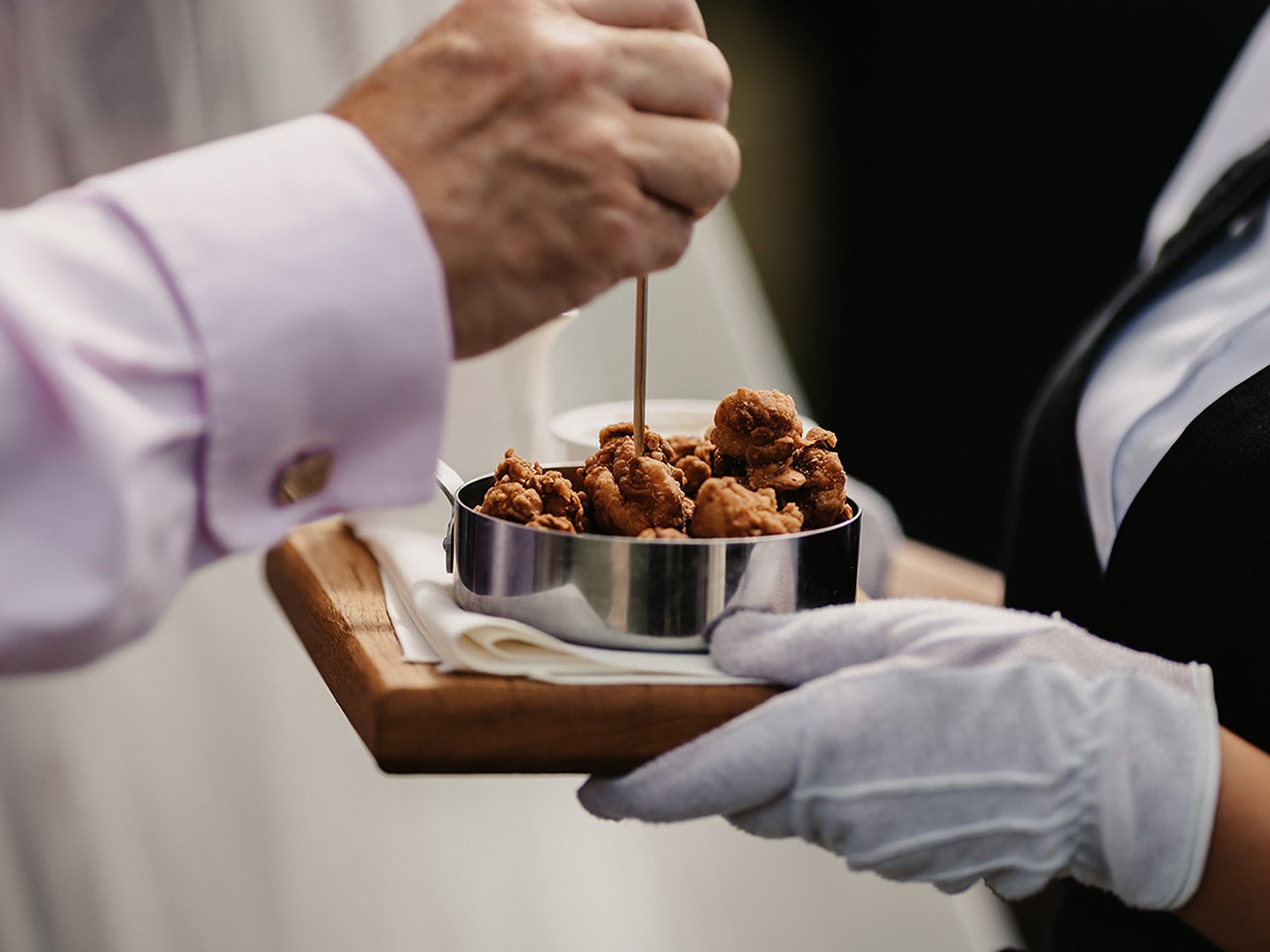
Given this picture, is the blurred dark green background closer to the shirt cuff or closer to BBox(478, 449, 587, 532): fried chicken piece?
BBox(478, 449, 587, 532): fried chicken piece

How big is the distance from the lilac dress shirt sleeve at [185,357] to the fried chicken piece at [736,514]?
14 centimetres

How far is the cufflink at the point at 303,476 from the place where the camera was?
409mm

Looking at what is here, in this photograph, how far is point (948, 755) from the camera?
18.6 inches

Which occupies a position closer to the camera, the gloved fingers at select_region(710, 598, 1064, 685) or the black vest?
the gloved fingers at select_region(710, 598, 1064, 685)

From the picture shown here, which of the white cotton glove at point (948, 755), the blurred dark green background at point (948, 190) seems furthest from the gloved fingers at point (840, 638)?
the blurred dark green background at point (948, 190)

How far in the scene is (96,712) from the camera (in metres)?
0.95

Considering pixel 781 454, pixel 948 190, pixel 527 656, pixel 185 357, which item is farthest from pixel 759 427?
pixel 948 190

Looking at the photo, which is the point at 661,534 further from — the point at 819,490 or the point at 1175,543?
the point at 1175,543

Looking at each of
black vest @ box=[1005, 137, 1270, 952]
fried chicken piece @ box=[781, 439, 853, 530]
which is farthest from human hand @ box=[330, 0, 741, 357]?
black vest @ box=[1005, 137, 1270, 952]

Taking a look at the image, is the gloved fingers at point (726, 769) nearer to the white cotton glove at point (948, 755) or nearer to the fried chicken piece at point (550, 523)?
the white cotton glove at point (948, 755)

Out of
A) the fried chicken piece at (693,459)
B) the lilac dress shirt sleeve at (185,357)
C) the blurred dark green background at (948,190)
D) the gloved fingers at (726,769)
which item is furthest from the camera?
the blurred dark green background at (948,190)

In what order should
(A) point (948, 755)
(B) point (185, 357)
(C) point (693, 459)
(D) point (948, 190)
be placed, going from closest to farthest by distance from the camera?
1. (B) point (185, 357)
2. (A) point (948, 755)
3. (C) point (693, 459)
4. (D) point (948, 190)

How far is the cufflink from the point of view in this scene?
0.41 meters

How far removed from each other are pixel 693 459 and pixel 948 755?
0.18 metres
